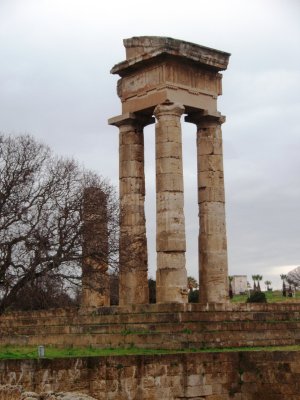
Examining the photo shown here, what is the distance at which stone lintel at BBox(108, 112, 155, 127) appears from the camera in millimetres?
29641

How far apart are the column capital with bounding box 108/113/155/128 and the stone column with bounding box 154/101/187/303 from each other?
154 cm

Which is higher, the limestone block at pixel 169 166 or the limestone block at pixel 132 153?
the limestone block at pixel 132 153

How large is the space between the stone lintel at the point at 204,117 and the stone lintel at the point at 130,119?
5.06 ft

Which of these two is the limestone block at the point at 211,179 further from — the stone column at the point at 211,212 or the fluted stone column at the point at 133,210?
the fluted stone column at the point at 133,210

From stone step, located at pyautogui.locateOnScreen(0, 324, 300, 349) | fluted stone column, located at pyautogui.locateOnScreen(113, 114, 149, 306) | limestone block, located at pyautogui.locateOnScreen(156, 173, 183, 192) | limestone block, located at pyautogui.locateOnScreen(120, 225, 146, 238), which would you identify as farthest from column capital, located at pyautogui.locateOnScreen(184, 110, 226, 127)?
stone step, located at pyautogui.locateOnScreen(0, 324, 300, 349)

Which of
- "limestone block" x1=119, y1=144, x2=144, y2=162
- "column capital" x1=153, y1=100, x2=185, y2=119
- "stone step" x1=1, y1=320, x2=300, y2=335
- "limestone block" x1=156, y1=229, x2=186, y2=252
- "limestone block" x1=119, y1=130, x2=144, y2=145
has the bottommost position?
"stone step" x1=1, y1=320, x2=300, y2=335

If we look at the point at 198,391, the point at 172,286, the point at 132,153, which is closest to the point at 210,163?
the point at 132,153

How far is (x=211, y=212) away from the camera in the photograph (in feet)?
96.0

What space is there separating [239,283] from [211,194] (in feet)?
147

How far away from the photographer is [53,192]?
83.7ft

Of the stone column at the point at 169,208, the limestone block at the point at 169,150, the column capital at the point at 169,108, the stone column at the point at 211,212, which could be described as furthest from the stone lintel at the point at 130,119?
the limestone block at the point at 169,150

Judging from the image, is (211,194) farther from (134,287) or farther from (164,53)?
(164,53)

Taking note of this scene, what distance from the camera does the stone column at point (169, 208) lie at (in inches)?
1067

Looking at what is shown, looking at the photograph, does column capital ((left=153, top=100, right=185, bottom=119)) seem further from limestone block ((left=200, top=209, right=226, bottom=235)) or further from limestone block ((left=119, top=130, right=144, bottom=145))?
limestone block ((left=200, top=209, right=226, bottom=235))
